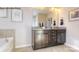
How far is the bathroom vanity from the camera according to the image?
1.22m

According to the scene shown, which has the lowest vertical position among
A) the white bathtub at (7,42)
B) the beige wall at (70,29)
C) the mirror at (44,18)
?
the white bathtub at (7,42)

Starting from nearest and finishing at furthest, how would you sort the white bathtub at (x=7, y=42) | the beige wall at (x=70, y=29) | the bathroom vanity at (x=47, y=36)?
the white bathtub at (x=7, y=42)
the beige wall at (x=70, y=29)
the bathroom vanity at (x=47, y=36)

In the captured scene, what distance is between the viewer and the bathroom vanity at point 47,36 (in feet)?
4.01

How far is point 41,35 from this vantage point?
1.24m

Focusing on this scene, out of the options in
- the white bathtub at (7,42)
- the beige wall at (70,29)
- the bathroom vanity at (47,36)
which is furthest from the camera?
the bathroom vanity at (47,36)

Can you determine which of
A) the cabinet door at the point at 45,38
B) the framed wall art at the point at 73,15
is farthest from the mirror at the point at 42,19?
the framed wall art at the point at 73,15

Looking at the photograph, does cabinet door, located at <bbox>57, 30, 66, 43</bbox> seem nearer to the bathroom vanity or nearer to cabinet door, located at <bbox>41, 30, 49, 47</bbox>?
the bathroom vanity

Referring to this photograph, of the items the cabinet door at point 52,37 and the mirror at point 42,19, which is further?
the cabinet door at point 52,37

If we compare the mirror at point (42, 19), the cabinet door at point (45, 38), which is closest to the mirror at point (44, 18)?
the mirror at point (42, 19)

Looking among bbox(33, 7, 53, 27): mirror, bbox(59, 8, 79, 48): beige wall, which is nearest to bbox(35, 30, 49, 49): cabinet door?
bbox(33, 7, 53, 27): mirror

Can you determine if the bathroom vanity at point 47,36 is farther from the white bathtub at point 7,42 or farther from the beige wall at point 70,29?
the white bathtub at point 7,42

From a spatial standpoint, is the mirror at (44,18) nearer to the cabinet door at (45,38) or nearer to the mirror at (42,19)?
the mirror at (42,19)

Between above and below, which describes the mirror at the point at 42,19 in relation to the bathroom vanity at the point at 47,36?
above
